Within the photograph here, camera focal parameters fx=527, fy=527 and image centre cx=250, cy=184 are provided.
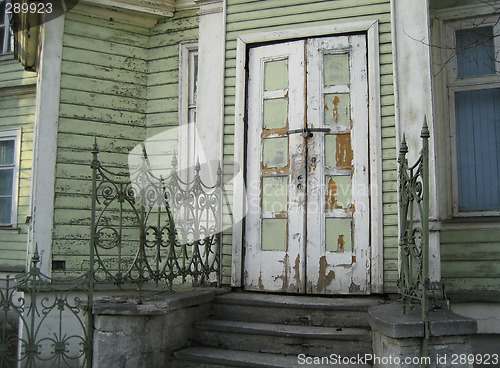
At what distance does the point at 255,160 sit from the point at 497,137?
2.69 meters

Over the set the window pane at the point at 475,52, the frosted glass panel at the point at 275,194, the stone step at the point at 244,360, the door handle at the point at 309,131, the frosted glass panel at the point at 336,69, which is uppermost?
the window pane at the point at 475,52

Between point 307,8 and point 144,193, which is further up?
point 307,8

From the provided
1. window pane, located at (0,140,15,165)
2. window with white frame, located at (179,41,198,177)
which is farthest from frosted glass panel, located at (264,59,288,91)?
window pane, located at (0,140,15,165)

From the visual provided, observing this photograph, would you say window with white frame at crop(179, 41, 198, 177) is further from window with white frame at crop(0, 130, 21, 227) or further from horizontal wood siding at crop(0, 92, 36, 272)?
window with white frame at crop(0, 130, 21, 227)

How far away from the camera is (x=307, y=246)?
5.30 metres

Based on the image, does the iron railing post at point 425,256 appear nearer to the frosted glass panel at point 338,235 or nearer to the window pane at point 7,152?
the frosted glass panel at point 338,235

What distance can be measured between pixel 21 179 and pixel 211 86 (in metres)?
5.13

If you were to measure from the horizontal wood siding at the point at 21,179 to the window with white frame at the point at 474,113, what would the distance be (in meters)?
6.99

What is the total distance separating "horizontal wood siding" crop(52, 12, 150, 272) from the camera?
6367 mm

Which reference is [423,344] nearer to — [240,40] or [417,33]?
[417,33]

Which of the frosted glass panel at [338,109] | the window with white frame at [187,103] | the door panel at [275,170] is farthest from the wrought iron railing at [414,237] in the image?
the window with white frame at [187,103]

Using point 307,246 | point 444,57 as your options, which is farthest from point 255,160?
point 444,57

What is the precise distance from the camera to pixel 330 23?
5.55m

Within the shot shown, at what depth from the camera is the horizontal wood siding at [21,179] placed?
923cm
